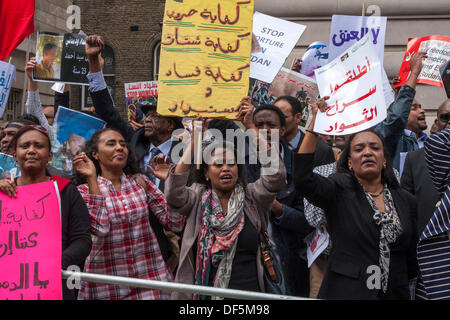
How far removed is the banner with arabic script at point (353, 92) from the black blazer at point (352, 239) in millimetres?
410

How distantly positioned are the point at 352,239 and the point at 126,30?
56.9 feet

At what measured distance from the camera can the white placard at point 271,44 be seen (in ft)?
20.0

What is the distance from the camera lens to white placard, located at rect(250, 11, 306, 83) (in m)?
6.11

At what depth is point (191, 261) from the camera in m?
3.86

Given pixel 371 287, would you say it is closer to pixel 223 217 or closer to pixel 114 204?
pixel 223 217

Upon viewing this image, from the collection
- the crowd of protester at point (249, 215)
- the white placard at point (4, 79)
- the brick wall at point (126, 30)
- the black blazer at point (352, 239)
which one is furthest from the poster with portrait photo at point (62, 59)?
the brick wall at point (126, 30)

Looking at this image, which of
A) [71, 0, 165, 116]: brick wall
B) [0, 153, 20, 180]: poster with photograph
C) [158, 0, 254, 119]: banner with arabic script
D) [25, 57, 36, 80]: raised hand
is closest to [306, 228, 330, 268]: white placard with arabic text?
[158, 0, 254, 119]: banner with arabic script

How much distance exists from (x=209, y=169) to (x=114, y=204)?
Answer: 25.1 inches

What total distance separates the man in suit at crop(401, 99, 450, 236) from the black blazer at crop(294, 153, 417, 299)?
1.57 feet

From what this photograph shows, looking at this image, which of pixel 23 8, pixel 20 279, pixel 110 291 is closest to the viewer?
pixel 20 279

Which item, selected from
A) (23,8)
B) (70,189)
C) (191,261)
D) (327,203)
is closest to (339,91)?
(327,203)

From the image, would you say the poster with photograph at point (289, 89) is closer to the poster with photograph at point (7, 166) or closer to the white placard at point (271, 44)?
the white placard at point (271, 44)

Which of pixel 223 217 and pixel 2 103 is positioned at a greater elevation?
pixel 2 103

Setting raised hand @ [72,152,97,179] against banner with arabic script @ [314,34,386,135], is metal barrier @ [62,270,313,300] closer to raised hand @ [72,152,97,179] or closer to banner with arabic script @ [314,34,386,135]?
raised hand @ [72,152,97,179]
